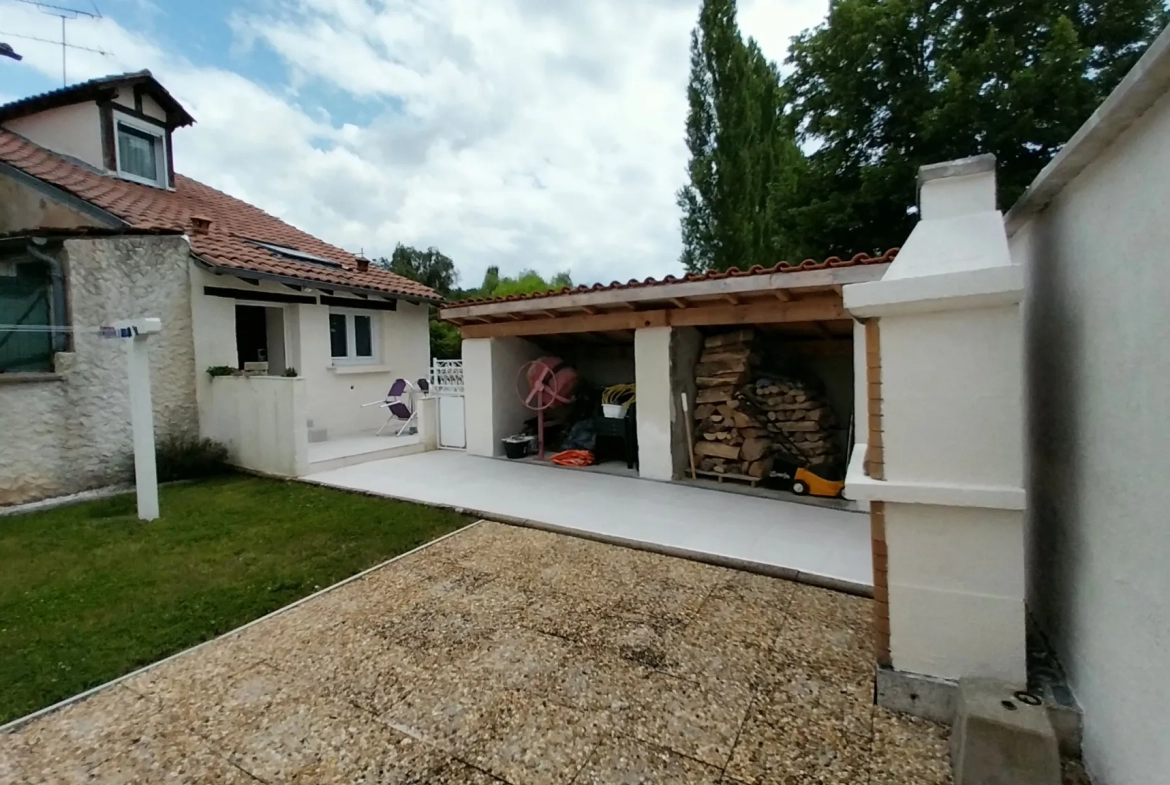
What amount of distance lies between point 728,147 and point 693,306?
64.5 ft

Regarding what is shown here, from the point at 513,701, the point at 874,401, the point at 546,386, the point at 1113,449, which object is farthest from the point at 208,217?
the point at 1113,449

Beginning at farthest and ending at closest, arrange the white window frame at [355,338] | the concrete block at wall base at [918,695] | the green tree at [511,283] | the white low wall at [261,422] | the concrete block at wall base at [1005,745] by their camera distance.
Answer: the green tree at [511,283]
the white window frame at [355,338]
the white low wall at [261,422]
the concrete block at wall base at [918,695]
the concrete block at wall base at [1005,745]

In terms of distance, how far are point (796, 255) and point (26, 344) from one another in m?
17.3

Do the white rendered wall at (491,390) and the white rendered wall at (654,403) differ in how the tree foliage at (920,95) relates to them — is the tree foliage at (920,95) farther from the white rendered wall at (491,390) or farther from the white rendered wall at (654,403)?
the white rendered wall at (491,390)

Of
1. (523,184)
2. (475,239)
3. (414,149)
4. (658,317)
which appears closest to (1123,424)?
(658,317)

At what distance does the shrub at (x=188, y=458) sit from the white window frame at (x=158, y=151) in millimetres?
6634

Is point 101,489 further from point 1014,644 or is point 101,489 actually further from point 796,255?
point 796,255

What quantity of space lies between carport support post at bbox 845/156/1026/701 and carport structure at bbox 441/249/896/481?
3320 mm

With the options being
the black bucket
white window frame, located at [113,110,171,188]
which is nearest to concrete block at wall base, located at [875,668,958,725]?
the black bucket

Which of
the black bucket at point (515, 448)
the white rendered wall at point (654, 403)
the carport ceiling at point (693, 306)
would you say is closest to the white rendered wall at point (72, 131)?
the carport ceiling at point (693, 306)

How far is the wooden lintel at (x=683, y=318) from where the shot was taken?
6570 mm

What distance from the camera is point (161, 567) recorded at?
16.5 feet

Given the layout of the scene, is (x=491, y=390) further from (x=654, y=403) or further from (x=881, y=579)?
(x=881, y=579)

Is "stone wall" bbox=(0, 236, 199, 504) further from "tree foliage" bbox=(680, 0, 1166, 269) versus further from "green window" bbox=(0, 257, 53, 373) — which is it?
"tree foliage" bbox=(680, 0, 1166, 269)
